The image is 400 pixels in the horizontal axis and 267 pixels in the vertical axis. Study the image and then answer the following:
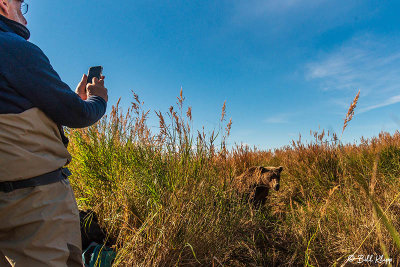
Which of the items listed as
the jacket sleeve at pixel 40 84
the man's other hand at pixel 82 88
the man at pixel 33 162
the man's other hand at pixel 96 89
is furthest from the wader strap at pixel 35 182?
the man's other hand at pixel 82 88

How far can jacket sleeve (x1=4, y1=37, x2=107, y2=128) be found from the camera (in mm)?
1230

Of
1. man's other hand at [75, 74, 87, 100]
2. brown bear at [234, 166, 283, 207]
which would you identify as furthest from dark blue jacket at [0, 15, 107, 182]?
brown bear at [234, 166, 283, 207]

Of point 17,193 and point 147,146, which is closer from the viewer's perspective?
point 17,193

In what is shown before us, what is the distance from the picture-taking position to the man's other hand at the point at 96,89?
1682 mm

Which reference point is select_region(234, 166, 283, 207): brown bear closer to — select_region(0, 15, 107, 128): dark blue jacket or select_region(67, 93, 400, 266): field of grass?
select_region(67, 93, 400, 266): field of grass

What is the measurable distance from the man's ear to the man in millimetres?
66

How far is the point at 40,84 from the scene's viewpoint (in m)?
1.25

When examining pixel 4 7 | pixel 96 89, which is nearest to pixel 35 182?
pixel 96 89

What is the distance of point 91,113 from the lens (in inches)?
58.0

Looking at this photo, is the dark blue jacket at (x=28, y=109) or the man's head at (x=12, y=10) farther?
the man's head at (x=12, y=10)

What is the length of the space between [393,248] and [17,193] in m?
2.76

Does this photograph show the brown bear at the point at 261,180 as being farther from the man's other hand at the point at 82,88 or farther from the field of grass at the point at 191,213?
the man's other hand at the point at 82,88

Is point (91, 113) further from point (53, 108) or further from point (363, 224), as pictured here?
point (363, 224)

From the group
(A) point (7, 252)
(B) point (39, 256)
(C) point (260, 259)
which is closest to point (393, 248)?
(C) point (260, 259)
